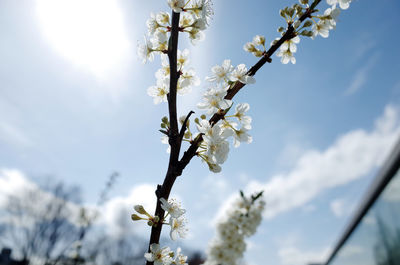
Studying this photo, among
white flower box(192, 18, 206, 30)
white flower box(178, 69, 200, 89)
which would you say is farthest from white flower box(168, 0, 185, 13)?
white flower box(178, 69, 200, 89)

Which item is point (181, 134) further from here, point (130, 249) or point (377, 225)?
point (130, 249)

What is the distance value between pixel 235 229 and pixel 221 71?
152 inches

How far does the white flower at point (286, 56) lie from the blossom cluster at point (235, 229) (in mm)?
3289

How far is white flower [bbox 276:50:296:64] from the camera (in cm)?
140

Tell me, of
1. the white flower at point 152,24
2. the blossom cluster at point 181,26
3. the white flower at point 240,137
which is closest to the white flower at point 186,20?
the blossom cluster at point 181,26

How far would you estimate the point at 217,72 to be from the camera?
1.16 m

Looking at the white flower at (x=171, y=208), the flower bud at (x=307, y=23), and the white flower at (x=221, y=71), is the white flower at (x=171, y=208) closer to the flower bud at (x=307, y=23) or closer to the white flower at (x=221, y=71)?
the white flower at (x=221, y=71)

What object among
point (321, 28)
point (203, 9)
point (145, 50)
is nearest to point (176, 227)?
point (145, 50)

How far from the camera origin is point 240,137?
3.66 feet

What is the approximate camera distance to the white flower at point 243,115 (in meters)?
1.11

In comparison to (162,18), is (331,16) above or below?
above

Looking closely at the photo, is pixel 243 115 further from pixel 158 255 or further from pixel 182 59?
pixel 158 255

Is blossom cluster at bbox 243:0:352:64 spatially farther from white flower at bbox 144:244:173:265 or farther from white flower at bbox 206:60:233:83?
white flower at bbox 144:244:173:265

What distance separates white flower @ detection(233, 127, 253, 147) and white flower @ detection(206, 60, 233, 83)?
26 centimetres
